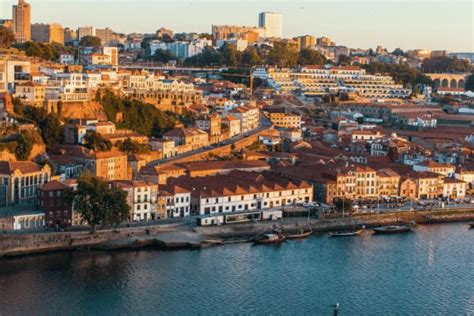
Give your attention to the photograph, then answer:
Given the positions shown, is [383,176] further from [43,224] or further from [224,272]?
[43,224]

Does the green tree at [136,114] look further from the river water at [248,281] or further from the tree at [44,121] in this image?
the river water at [248,281]

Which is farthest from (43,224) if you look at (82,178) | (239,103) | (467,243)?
(239,103)

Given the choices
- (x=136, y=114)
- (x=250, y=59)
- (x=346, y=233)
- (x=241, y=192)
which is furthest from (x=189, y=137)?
(x=250, y=59)

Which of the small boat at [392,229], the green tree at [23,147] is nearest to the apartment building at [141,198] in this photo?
the green tree at [23,147]

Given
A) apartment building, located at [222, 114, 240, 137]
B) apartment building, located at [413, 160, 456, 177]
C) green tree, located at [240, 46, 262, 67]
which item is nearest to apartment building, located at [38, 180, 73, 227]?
apartment building, located at [413, 160, 456, 177]

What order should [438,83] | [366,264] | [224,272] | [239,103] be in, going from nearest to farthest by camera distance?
[224,272] → [366,264] → [239,103] → [438,83]
